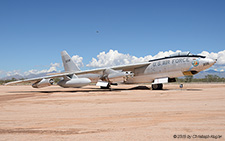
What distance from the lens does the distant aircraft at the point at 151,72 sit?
732 inches

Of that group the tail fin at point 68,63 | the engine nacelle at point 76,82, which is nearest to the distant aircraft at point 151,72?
the engine nacelle at point 76,82

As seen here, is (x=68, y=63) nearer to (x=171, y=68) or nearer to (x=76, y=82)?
(x=76, y=82)

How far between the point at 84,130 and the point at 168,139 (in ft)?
6.63

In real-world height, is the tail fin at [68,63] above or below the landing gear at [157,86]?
above

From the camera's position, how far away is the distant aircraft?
61.0 ft

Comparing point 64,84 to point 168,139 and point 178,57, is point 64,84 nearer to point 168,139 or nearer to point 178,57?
point 178,57

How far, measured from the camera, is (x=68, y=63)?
27.8 m

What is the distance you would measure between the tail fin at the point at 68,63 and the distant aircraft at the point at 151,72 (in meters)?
3.25

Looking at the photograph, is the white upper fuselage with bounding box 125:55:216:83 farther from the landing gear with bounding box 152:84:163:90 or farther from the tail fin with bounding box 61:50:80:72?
the tail fin with bounding box 61:50:80:72

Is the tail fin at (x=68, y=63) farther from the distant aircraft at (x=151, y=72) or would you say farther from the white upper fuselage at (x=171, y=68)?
the white upper fuselage at (x=171, y=68)

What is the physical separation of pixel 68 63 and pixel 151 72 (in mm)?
12526

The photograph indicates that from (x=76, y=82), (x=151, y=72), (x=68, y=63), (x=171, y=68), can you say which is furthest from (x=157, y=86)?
(x=68, y=63)

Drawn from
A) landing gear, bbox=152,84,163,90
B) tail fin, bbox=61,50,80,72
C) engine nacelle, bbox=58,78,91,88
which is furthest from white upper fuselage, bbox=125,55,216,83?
tail fin, bbox=61,50,80,72

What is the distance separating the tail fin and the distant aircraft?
3.25m
